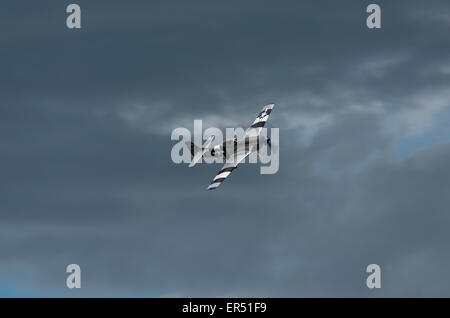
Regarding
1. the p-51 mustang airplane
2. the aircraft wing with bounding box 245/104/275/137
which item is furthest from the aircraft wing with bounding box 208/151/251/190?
the aircraft wing with bounding box 245/104/275/137

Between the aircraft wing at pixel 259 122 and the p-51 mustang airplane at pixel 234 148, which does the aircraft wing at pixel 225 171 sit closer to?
the p-51 mustang airplane at pixel 234 148

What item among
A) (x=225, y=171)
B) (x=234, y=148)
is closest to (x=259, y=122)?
(x=234, y=148)

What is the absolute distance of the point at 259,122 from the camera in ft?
457

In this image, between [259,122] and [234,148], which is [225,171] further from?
[259,122]

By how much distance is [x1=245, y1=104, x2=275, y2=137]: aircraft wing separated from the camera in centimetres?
13526

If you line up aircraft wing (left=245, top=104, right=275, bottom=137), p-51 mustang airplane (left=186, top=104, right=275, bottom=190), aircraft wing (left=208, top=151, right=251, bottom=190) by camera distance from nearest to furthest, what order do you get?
aircraft wing (left=208, top=151, right=251, bottom=190), p-51 mustang airplane (left=186, top=104, right=275, bottom=190), aircraft wing (left=245, top=104, right=275, bottom=137)

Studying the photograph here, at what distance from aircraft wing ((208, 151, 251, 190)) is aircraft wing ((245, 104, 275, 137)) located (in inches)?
320

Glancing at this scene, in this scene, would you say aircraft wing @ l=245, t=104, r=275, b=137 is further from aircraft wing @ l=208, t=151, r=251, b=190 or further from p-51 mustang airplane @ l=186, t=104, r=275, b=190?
aircraft wing @ l=208, t=151, r=251, b=190

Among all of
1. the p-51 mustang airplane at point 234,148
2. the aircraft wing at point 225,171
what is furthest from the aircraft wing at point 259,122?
the aircraft wing at point 225,171

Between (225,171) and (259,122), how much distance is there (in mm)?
22410

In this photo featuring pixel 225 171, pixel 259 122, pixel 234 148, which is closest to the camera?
pixel 225 171
